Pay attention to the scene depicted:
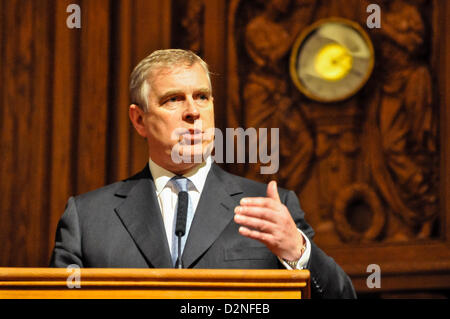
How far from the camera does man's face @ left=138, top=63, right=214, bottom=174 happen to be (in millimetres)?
2154

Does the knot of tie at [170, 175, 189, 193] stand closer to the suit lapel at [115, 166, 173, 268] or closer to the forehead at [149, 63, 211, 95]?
the suit lapel at [115, 166, 173, 268]

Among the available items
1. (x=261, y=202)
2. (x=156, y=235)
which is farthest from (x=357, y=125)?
(x=261, y=202)

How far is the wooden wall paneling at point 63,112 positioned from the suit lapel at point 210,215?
127cm

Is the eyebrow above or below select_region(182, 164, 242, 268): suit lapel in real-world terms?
above

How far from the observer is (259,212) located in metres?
1.62

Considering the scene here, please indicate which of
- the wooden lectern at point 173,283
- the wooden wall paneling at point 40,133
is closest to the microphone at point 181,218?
the wooden lectern at point 173,283

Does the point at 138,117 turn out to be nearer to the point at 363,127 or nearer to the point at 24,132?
the point at 24,132

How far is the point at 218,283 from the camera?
152 centimetres

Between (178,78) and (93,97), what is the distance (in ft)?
4.12

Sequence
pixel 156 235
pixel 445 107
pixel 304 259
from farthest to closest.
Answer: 1. pixel 445 107
2. pixel 156 235
3. pixel 304 259

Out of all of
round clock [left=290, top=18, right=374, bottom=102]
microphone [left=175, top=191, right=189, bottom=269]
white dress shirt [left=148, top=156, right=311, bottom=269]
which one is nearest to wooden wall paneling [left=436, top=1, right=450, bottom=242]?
round clock [left=290, top=18, right=374, bottom=102]

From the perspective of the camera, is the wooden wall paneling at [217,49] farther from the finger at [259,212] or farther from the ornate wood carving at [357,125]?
the finger at [259,212]
